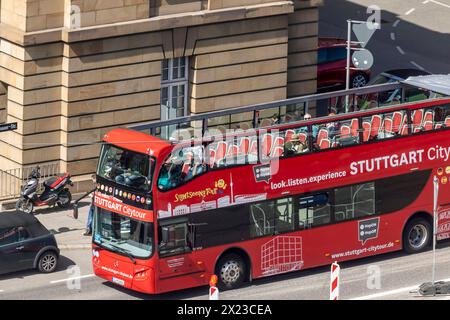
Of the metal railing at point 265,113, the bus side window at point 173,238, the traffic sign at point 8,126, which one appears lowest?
the bus side window at point 173,238

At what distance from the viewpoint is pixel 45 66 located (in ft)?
168

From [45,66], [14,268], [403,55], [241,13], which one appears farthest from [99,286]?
[403,55]

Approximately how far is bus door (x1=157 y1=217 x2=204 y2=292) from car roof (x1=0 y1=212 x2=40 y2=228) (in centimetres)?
475

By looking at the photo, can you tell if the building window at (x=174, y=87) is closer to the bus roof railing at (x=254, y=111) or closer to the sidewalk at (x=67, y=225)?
the sidewalk at (x=67, y=225)

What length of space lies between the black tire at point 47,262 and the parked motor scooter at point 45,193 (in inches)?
175

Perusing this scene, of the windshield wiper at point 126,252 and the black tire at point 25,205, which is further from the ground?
the windshield wiper at point 126,252

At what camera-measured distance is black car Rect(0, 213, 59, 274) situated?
4500 centimetres

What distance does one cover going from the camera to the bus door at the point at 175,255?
4291cm

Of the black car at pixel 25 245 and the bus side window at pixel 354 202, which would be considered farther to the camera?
the bus side window at pixel 354 202

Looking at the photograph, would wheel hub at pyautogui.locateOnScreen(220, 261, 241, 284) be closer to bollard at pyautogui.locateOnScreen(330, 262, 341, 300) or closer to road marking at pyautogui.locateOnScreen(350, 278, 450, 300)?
road marking at pyautogui.locateOnScreen(350, 278, 450, 300)

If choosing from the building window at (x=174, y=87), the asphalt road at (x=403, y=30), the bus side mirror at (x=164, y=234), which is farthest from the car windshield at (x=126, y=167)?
the asphalt road at (x=403, y=30)

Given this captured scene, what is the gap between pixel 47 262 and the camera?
45.9 m

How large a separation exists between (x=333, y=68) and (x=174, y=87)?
10.1 m

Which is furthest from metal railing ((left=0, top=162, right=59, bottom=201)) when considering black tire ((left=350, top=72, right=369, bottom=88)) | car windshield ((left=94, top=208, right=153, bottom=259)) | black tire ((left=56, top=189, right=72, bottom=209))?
black tire ((left=350, top=72, right=369, bottom=88))
